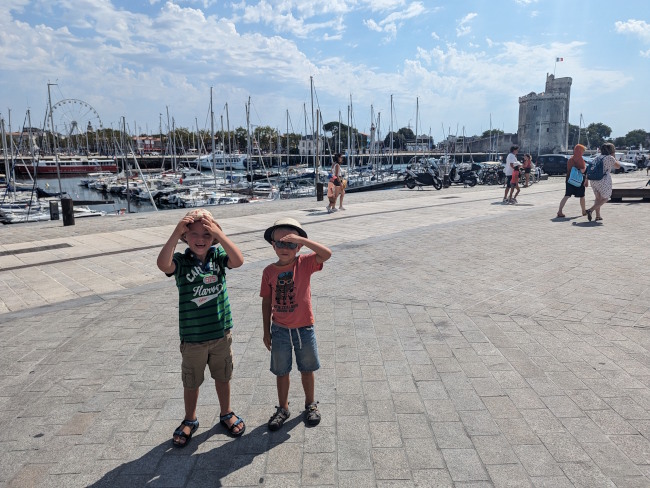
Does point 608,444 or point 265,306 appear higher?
point 265,306

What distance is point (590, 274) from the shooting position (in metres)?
7.06

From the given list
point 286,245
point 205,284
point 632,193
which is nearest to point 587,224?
point 632,193

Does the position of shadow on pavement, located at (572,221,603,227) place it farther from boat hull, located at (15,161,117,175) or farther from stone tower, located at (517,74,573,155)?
stone tower, located at (517,74,573,155)

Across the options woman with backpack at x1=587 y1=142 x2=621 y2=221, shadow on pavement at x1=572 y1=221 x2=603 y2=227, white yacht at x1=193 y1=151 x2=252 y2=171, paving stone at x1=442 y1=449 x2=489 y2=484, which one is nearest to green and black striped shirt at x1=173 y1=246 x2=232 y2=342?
paving stone at x1=442 y1=449 x2=489 y2=484

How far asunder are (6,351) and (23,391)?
103cm

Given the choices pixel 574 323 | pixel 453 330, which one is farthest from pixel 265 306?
pixel 574 323

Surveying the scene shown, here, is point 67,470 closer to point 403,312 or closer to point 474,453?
point 474,453

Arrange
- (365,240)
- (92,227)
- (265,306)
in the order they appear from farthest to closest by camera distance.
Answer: (92,227) < (365,240) < (265,306)

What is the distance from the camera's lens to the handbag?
11688 mm

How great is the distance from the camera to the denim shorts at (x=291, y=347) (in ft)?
10.7

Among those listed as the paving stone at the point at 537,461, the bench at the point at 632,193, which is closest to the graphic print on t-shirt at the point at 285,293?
the paving stone at the point at 537,461

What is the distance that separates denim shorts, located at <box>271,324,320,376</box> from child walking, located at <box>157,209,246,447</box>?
32 centimetres

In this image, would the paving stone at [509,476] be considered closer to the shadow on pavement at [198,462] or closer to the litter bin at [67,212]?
the shadow on pavement at [198,462]

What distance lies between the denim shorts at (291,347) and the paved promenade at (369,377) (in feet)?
1.43
